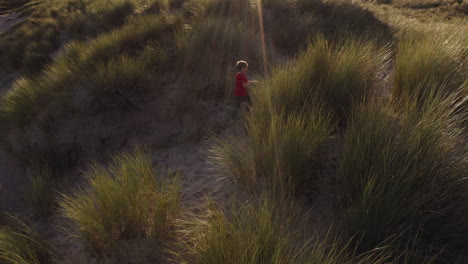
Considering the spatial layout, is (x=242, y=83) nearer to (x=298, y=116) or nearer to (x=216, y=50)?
(x=216, y=50)

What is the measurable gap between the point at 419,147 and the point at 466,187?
1.22ft

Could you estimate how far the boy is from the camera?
15.0 feet

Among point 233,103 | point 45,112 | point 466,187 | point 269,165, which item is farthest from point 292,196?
point 45,112

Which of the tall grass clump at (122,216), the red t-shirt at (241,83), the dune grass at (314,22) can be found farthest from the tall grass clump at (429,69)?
the dune grass at (314,22)

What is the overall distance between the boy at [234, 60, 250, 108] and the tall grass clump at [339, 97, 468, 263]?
2375 mm

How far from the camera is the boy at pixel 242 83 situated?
4562mm

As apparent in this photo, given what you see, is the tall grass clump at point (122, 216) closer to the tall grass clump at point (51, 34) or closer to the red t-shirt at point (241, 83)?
the red t-shirt at point (241, 83)

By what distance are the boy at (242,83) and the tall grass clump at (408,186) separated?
2.38 m

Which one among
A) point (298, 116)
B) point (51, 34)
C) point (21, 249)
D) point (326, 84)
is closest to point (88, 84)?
point (21, 249)

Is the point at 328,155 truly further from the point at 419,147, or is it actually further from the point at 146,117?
the point at 146,117

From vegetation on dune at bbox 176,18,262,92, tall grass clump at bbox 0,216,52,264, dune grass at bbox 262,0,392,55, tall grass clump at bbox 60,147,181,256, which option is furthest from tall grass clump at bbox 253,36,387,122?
dune grass at bbox 262,0,392,55

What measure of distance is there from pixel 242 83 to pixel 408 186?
2.90m

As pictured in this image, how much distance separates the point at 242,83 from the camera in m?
4.58

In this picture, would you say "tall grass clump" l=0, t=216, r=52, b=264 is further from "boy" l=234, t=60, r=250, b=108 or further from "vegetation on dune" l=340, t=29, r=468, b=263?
"boy" l=234, t=60, r=250, b=108
